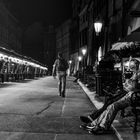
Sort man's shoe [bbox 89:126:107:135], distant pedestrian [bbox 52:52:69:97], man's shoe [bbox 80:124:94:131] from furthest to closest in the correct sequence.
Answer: distant pedestrian [bbox 52:52:69:97] → man's shoe [bbox 80:124:94:131] → man's shoe [bbox 89:126:107:135]

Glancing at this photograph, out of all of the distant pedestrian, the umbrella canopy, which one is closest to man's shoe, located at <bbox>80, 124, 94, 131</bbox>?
the umbrella canopy

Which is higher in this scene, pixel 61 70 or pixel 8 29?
pixel 8 29

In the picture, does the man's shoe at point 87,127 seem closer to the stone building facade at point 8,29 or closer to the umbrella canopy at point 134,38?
the umbrella canopy at point 134,38

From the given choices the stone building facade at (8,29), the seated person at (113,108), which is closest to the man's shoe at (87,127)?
the seated person at (113,108)

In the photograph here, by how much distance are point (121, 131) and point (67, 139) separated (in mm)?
1070

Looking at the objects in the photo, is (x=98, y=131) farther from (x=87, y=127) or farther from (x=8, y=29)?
(x=8, y=29)

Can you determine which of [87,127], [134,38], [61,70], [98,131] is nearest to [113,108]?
[98,131]

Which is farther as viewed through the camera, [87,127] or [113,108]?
[87,127]

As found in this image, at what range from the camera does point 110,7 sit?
97.9 ft

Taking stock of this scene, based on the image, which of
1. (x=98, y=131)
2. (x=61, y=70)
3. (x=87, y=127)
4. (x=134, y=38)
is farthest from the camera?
(x=61, y=70)

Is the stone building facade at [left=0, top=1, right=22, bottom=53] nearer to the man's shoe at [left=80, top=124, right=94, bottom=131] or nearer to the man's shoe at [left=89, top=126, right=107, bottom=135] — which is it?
the man's shoe at [left=80, top=124, right=94, bottom=131]

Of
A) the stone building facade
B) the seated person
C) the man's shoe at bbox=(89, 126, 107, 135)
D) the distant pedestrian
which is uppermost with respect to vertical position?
the stone building facade

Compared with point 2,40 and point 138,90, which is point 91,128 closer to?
point 138,90

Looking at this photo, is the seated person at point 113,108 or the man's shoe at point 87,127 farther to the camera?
the man's shoe at point 87,127
